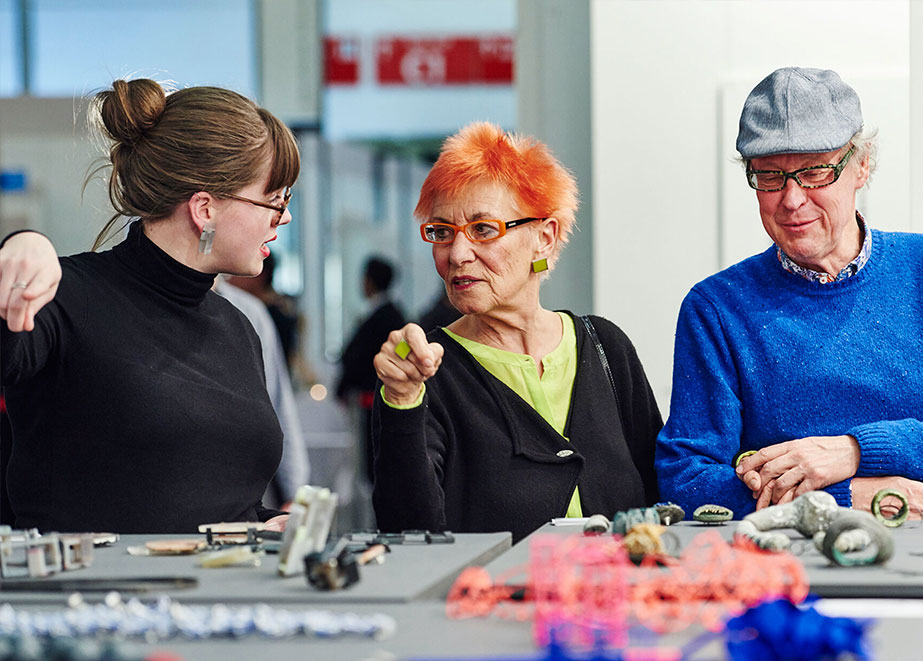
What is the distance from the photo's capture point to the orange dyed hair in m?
2.43

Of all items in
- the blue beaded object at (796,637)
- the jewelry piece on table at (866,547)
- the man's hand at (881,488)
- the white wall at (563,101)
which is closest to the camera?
the blue beaded object at (796,637)

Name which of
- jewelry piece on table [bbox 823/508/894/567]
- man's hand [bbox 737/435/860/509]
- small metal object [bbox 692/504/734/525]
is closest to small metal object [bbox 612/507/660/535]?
small metal object [bbox 692/504/734/525]

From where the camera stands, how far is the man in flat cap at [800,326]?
2.20 meters

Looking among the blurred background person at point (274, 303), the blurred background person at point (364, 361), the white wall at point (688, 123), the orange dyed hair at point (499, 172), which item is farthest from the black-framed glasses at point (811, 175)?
the blurred background person at point (364, 361)

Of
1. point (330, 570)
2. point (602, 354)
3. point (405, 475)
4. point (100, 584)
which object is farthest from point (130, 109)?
point (330, 570)

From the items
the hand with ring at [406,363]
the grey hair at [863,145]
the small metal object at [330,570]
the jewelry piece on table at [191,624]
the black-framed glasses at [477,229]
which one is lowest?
the small metal object at [330,570]

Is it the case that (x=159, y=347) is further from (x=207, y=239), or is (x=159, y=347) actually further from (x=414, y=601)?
(x=414, y=601)

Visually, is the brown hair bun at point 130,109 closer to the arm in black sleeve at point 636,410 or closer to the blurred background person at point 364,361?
the arm in black sleeve at point 636,410

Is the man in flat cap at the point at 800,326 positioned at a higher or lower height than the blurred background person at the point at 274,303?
higher

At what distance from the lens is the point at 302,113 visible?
26.3ft

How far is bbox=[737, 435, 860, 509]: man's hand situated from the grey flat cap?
560 mm

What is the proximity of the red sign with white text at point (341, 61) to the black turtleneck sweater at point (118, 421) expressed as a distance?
20.1ft

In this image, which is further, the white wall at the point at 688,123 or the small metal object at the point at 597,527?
the white wall at the point at 688,123

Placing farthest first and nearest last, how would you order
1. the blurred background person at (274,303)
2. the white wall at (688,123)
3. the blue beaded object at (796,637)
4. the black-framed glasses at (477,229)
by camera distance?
the blurred background person at (274,303) → the white wall at (688,123) → the black-framed glasses at (477,229) → the blue beaded object at (796,637)
